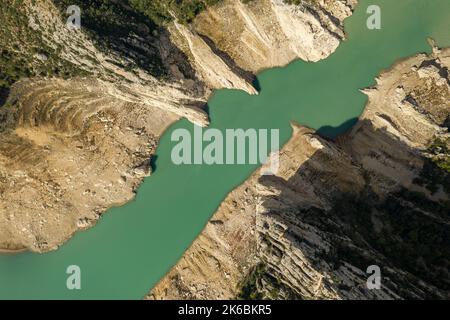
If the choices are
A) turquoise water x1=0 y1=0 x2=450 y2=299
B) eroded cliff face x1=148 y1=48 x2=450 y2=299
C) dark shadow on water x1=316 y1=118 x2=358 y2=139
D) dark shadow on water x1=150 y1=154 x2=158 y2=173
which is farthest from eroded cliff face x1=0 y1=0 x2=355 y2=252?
eroded cliff face x1=148 y1=48 x2=450 y2=299

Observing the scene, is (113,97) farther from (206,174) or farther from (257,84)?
(257,84)

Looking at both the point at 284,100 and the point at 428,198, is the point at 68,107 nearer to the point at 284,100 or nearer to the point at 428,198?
the point at 284,100

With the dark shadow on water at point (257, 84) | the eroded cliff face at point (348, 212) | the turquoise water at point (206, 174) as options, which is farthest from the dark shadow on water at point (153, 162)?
the dark shadow on water at point (257, 84)

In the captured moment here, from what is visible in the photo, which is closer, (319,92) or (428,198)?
(428,198)
